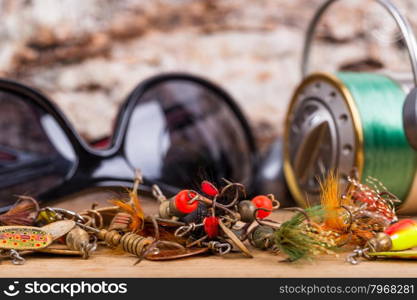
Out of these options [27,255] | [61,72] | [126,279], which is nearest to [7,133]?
[61,72]

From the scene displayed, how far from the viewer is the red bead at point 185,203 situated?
62 centimetres

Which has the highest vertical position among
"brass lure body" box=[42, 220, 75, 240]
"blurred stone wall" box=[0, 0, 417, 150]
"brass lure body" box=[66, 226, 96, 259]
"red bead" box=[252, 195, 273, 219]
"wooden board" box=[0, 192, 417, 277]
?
"blurred stone wall" box=[0, 0, 417, 150]

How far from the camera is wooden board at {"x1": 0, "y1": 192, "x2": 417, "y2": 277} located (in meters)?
0.55

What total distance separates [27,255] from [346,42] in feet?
3.04

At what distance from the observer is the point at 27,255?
62 centimetres

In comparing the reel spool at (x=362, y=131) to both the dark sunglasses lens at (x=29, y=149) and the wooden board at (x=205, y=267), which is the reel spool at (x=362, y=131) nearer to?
the wooden board at (x=205, y=267)

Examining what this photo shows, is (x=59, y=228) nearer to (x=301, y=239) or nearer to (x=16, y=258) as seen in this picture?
(x=16, y=258)

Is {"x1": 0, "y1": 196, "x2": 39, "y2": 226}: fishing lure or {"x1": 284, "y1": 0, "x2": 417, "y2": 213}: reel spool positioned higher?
{"x1": 284, "y1": 0, "x2": 417, "y2": 213}: reel spool

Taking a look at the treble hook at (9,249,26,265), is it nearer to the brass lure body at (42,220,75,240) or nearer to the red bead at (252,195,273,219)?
the brass lure body at (42,220,75,240)

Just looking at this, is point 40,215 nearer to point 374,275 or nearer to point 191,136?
point 374,275

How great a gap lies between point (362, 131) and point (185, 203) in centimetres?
30

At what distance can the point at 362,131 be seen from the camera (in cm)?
83

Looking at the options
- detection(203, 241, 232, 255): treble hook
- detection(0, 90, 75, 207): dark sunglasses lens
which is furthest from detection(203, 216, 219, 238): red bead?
detection(0, 90, 75, 207): dark sunglasses lens

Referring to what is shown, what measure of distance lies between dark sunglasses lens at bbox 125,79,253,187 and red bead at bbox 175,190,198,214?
391 millimetres
